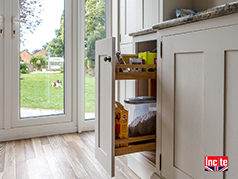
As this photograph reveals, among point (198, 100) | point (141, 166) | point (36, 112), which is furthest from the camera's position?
point (36, 112)

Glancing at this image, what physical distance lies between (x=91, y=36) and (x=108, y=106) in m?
1.70

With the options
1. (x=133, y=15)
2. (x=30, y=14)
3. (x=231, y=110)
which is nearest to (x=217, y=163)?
(x=231, y=110)

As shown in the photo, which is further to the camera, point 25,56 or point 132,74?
point 25,56

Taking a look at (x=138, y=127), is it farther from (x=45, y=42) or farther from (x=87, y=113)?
(x=45, y=42)

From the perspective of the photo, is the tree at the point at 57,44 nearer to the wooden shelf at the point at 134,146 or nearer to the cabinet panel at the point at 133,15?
the cabinet panel at the point at 133,15

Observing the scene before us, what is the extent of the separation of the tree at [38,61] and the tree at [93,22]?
20.3 inches

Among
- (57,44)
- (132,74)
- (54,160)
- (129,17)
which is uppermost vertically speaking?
(129,17)

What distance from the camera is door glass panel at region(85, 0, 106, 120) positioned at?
9.02 ft

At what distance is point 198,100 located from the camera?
1.05 metres

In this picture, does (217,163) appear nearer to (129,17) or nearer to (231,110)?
(231,110)

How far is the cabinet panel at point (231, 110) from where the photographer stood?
875 millimetres

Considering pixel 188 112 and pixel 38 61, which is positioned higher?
pixel 38 61

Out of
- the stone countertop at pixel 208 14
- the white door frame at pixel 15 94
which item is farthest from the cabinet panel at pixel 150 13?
the white door frame at pixel 15 94

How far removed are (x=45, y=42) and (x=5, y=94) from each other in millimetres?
703
